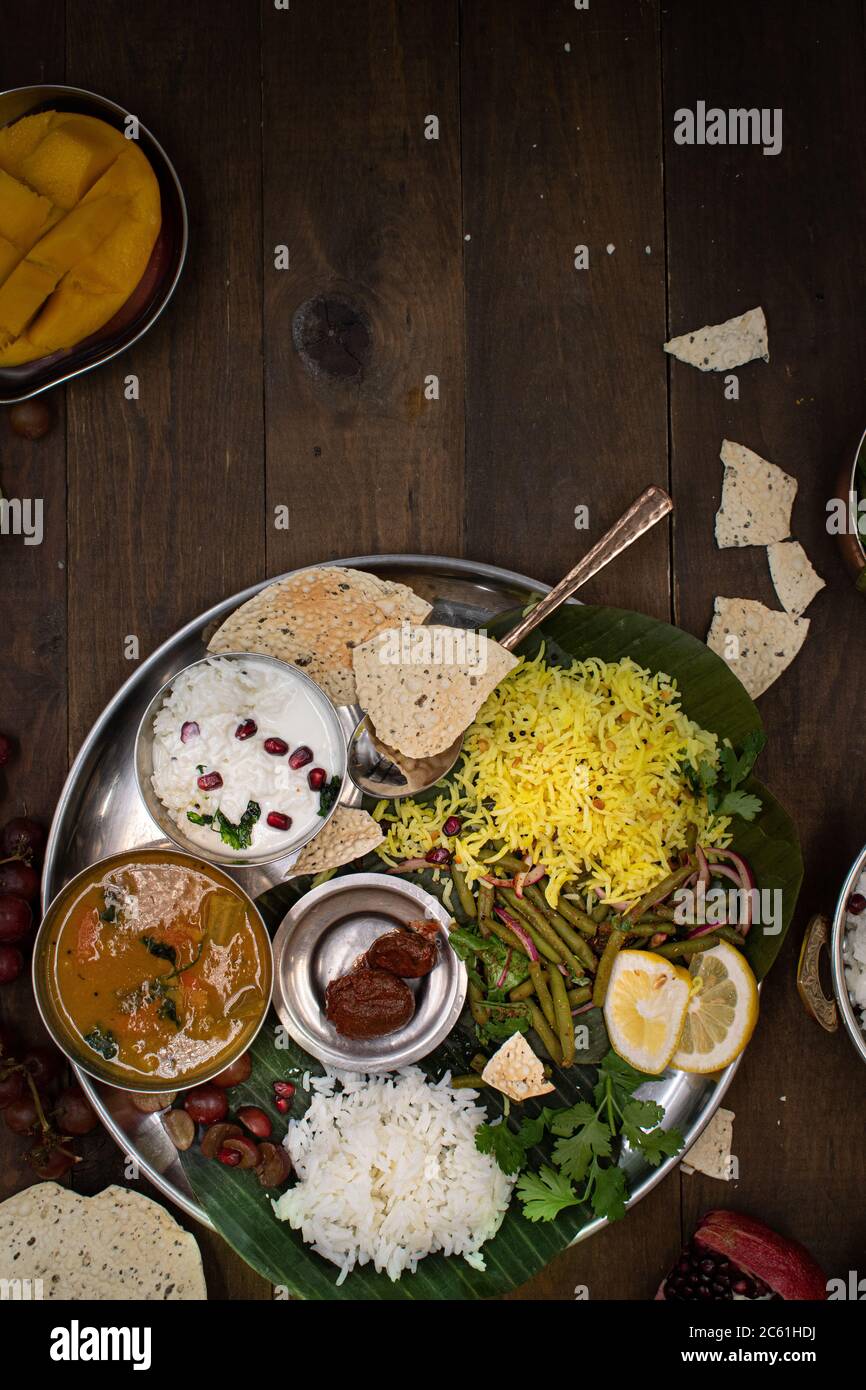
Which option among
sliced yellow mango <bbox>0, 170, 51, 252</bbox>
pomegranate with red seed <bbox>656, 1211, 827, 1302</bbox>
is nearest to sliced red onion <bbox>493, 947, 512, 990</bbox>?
pomegranate with red seed <bbox>656, 1211, 827, 1302</bbox>

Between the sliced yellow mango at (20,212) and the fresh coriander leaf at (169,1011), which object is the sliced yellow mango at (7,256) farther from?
the fresh coriander leaf at (169,1011)

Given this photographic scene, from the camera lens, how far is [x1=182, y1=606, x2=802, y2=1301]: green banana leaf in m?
2.94

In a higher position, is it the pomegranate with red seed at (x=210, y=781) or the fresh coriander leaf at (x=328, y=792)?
the pomegranate with red seed at (x=210, y=781)

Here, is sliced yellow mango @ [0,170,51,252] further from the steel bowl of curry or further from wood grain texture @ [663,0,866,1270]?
wood grain texture @ [663,0,866,1270]

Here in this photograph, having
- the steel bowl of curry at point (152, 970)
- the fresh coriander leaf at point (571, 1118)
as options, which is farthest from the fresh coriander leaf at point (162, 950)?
the fresh coriander leaf at point (571, 1118)

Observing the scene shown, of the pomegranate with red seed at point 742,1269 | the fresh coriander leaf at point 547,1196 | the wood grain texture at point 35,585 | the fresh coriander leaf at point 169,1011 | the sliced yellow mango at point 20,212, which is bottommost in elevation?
the pomegranate with red seed at point 742,1269

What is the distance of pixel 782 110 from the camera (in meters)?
3.35

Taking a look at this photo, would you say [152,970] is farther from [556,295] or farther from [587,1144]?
[556,295]

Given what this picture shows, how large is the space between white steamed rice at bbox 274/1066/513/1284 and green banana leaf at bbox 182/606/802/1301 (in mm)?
50

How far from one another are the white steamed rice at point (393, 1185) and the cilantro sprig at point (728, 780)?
1.04 meters

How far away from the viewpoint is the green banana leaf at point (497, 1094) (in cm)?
294

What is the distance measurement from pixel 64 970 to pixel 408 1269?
3.83ft
